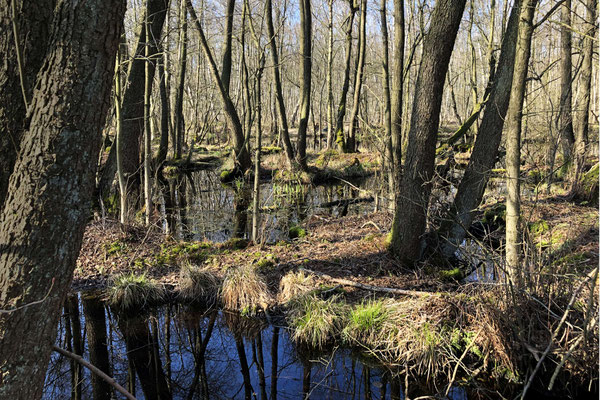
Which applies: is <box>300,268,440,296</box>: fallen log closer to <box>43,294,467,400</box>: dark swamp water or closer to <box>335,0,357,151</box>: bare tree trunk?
<box>43,294,467,400</box>: dark swamp water

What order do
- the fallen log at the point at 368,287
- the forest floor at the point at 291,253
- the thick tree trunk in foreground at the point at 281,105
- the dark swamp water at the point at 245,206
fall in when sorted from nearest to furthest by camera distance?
the fallen log at the point at 368,287 < the forest floor at the point at 291,253 < the dark swamp water at the point at 245,206 < the thick tree trunk in foreground at the point at 281,105

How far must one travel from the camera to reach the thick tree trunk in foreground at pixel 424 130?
6.04 m

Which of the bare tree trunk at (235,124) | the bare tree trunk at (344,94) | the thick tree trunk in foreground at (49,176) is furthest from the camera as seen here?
the bare tree trunk at (344,94)

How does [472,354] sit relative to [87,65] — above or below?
below

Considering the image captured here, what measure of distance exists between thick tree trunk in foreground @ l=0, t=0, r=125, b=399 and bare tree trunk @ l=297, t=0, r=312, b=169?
12.8 metres

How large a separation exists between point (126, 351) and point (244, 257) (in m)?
2.50

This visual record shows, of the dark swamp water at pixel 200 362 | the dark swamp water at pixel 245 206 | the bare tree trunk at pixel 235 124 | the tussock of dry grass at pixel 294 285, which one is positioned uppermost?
the bare tree trunk at pixel 235 124

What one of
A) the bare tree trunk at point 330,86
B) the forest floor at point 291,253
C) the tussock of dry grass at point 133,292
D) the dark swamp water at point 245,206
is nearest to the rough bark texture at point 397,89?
the dark swamp water at point 245,206

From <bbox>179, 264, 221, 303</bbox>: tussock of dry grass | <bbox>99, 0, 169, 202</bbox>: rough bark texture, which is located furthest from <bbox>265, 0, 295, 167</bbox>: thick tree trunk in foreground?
<bbox>179, 264, 221, 303</bbox>: tussock of dry grass

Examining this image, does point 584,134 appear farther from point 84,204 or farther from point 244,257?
point 84,204

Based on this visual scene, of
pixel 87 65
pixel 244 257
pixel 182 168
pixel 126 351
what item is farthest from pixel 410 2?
pixel 87 65

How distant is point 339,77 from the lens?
3681 cm

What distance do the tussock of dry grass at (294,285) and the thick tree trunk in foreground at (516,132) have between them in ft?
8.54

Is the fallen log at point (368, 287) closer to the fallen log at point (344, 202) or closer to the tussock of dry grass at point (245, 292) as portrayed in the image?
the tussock of dry grass at point (245, 292)
